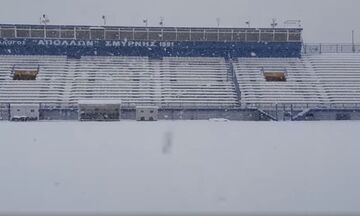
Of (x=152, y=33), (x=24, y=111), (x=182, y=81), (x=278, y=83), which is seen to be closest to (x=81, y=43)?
(x=152, y=33)

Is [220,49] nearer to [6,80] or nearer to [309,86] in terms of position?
[309,86]

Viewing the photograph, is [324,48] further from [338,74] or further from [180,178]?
[180,178]

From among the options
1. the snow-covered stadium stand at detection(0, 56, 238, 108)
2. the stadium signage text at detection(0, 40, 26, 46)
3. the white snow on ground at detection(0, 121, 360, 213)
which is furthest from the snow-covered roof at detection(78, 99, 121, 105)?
the white snow on ground at detection(0, 121, 360, 213)

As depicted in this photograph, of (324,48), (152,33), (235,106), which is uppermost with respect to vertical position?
(152,33)

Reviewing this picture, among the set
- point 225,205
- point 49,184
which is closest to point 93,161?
point 49,184

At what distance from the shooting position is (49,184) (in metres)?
8.57

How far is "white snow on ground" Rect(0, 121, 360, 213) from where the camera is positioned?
7203mm

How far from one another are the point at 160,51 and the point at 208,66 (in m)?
4.35

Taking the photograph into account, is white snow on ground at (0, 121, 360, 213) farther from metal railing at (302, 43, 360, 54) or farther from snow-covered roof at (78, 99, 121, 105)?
metal railing at (302, 43, 360, 54)

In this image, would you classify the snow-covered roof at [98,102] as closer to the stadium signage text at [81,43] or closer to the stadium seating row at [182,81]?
the stadium seating row at [182,81]

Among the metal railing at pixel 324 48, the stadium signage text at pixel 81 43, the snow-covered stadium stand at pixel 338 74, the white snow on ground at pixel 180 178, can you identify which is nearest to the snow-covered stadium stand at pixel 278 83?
the snow-covered stadium stand at pixel 338 74

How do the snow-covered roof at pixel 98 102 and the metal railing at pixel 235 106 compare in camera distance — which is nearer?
the snow-covered roof at pixel 98 102

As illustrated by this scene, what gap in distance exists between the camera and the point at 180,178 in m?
9.36

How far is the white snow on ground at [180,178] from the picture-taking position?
720cm
